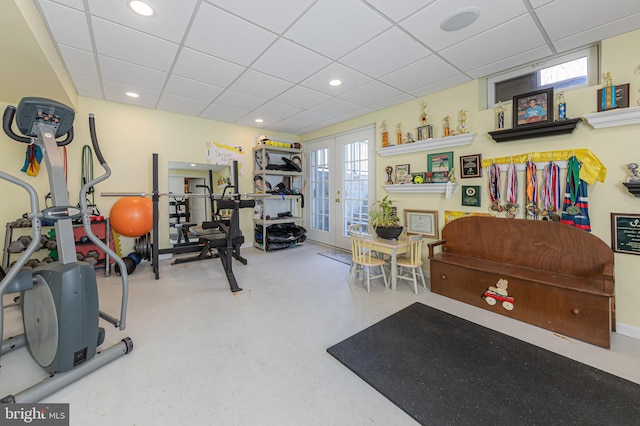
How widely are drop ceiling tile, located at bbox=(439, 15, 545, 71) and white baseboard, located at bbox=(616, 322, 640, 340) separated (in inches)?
104

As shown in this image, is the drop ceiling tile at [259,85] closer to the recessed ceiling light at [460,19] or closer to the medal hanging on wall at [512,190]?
the recessed ceiling light at [460,19]

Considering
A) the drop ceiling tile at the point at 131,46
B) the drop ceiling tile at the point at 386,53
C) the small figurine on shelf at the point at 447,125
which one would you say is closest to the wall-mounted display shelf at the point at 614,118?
the small figurine on shelf at the point at 447,125

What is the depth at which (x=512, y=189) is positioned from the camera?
2.81 meters

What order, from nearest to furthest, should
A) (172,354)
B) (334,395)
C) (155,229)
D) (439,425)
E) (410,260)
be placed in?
(439,425), (334,395), (172,354), (410,260), (155,229)

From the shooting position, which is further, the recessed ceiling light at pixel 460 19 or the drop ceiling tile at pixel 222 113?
the drop ceiling tile at pixel 222 113

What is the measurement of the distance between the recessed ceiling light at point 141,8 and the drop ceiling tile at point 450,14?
1984mm

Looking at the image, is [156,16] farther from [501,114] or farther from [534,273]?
[534,273]

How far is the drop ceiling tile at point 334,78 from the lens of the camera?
9.57ft

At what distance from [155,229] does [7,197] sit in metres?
1.89

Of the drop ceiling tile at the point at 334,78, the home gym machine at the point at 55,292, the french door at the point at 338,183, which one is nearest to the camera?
the home gym machine at the point at 55,292

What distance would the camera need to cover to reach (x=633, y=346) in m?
2.04

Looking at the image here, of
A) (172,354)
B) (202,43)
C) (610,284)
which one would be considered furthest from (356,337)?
(202,43)

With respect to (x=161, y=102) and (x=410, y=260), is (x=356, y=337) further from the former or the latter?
(x=161, y=102)

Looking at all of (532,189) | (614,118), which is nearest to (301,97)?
(532,189)
